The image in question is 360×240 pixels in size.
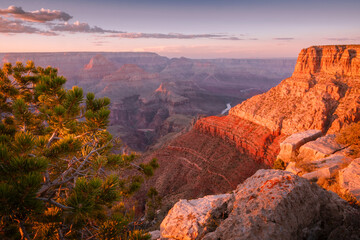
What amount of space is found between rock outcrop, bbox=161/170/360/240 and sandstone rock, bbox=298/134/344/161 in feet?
38.4

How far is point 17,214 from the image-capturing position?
3855mm

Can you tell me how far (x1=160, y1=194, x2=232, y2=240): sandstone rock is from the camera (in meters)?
6.23

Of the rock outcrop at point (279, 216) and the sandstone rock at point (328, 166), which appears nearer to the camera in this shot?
the rock outcrop at point (279, 216)

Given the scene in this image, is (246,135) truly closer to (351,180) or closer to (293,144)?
(293,144)

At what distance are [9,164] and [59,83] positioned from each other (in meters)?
3.07

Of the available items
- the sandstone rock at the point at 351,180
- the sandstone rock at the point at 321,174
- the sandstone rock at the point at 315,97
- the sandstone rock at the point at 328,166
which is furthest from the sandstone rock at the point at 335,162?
the sandstone rock at the point at 315,97

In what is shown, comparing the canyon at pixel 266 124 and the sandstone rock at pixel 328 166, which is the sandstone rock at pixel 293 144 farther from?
the canyon at pixel 266 124

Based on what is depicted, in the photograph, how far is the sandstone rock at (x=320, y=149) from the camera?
1567 centimetres

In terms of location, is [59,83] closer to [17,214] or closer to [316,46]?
[17,214]

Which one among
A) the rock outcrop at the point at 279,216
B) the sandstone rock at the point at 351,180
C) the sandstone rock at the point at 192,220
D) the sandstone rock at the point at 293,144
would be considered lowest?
the sandstone rock at the point at 293,144

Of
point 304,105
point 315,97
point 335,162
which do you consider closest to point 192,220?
point 335,162

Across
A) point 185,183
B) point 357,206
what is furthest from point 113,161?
point 185,183

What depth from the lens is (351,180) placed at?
30.6 feet

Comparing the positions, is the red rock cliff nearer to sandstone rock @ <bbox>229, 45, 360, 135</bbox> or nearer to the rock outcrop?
sandstone rock @ <bbox>229, 45, 360, 135</bbox>
